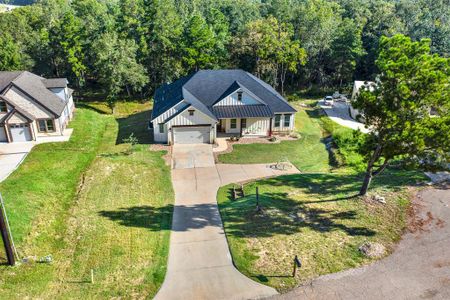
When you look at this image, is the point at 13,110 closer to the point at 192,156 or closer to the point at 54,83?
the point at 54,83

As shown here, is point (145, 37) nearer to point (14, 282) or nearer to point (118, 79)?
point (118, 79)

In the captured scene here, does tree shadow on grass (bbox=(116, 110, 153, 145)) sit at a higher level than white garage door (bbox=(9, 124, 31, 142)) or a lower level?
lower

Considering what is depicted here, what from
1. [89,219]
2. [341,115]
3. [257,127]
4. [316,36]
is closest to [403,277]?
[89,219]

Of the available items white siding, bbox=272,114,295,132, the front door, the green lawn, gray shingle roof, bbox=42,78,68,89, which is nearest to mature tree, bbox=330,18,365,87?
white siding, bbox=272,114,295,132

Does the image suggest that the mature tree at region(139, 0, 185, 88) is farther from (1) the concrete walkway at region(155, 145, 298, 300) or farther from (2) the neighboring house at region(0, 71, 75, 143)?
(1) the concrete walkway at region(155, 145, 298, 300)

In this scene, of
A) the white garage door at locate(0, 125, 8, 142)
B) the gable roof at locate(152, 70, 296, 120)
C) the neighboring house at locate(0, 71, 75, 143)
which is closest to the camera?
the neighboring house at locate(0, 71, 75, 143)

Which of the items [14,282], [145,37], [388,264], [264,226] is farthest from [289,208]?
[145,37]
